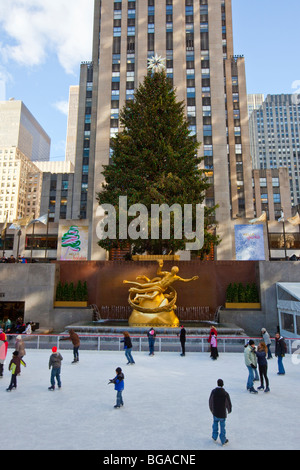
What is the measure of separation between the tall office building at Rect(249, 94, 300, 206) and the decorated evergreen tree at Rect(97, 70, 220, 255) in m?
129

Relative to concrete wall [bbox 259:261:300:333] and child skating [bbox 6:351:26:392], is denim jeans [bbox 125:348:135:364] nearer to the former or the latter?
child skating [bbox 6:351:26:392]

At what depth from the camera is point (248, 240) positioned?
141 ft

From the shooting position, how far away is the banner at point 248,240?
42.3m

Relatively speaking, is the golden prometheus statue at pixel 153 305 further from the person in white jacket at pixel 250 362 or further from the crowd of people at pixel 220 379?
the person in white jacket at pixel 250 362

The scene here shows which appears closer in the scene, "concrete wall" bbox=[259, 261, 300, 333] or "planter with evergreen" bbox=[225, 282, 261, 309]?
"concrete wall" bbox=[259, 261, 300, 333]

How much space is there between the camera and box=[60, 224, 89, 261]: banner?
43.1 m

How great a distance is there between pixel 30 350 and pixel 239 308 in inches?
572

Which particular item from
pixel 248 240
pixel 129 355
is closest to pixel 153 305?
pixel 129 355

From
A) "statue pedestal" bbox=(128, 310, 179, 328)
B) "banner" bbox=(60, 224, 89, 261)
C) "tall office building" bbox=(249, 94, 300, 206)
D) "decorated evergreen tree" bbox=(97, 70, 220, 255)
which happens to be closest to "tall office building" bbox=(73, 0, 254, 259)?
"banner" bbox=(60, 224, 89, 261)

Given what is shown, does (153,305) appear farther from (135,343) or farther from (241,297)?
(241,297)

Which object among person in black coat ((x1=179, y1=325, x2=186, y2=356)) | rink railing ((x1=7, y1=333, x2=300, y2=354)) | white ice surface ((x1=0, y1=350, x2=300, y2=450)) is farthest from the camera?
rink railing ((x1=7, y1=333, x2=300, y2=354))

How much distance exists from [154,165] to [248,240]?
2158cm

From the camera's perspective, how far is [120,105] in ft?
167
